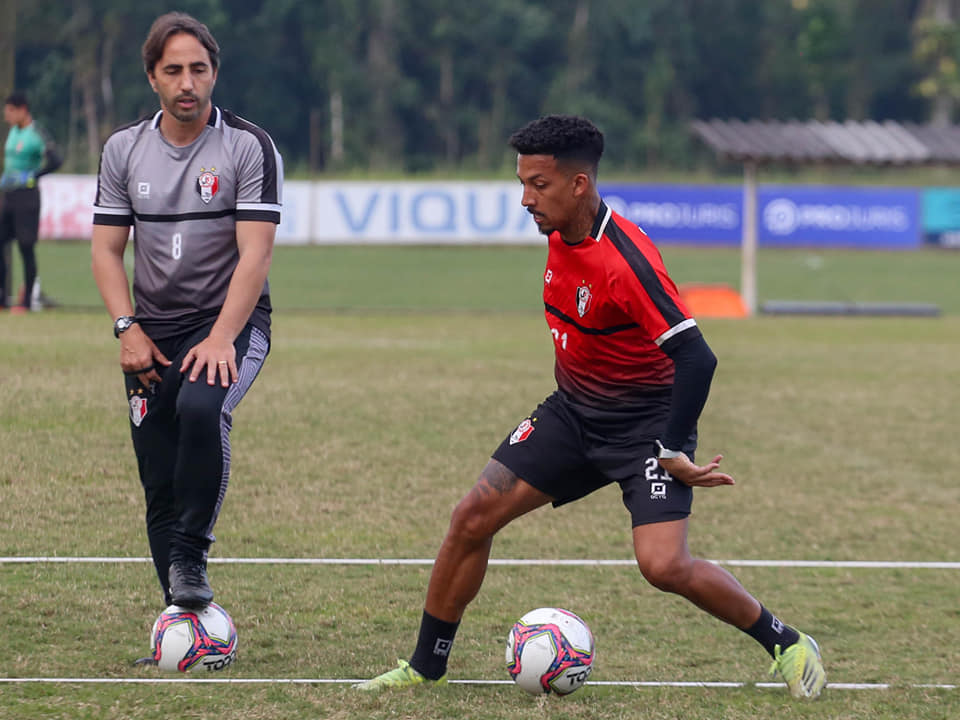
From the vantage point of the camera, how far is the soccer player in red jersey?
4656 mm

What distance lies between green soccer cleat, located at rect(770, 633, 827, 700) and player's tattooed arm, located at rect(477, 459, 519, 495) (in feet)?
3.44

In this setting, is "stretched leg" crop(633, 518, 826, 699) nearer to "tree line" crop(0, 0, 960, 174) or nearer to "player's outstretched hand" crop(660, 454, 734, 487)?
"player's outstretched hand" crop(660, 454, 734, 487)

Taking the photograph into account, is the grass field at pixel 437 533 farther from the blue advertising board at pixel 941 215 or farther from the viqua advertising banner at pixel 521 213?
the blue advertising board at pixel 941 215

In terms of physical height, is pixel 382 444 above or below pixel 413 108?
below

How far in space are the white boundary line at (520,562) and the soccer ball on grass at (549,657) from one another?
198 centimetres

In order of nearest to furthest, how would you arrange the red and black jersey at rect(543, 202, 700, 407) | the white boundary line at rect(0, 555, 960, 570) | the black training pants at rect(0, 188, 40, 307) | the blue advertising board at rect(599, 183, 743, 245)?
the red and black jersey at rect(543, 202, 700, 407)
the white boundary line at rect(0, 555, 960, 570)
the black training pants at rect(0, 188, 40, 307)
the blue advertising board at rect(599, 183, 743, 245)

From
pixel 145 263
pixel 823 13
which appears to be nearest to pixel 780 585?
pixel 145 263

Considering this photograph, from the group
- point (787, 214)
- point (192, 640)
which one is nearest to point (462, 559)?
point (192, 640)

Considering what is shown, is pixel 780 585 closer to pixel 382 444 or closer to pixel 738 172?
pixel 382 444

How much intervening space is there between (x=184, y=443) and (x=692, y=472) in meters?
1.73

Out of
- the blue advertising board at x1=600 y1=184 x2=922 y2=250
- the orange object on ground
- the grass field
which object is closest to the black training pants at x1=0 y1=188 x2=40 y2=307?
the grass field

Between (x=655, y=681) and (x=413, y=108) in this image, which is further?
(x=413, y=108)

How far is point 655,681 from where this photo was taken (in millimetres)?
5078

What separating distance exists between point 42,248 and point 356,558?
25612 millimetres
